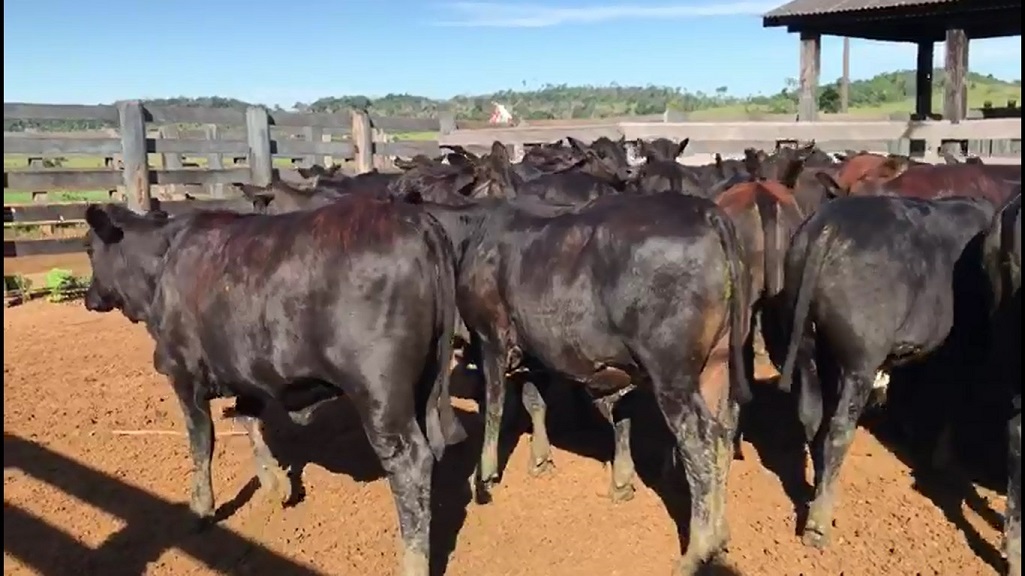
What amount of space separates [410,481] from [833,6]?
46.4ft

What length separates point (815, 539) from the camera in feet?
16.5

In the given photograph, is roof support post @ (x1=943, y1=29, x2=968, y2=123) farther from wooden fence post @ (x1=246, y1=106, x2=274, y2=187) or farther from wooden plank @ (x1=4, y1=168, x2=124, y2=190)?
wooden plank @ (x1=4, y1=168, x2=124, y2=190)

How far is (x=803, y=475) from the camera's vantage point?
596 centimetres

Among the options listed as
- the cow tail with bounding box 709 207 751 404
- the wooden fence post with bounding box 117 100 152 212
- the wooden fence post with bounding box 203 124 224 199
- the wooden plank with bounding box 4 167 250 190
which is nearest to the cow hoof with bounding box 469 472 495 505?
the cow tail with bounding box 709 207 751 404

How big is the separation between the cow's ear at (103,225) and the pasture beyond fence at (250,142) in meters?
4.81

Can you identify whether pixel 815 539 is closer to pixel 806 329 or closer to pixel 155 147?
pixel 806 329

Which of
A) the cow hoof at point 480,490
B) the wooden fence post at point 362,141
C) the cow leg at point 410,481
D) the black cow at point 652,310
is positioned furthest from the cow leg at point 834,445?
the wooden fence post at point 362,141

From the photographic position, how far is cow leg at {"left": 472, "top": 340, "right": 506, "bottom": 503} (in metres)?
5.77

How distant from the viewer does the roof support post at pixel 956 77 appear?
14.2 meters

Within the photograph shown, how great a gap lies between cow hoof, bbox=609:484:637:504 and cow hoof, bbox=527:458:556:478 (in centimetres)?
55

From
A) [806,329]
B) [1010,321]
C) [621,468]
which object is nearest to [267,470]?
[621,468]

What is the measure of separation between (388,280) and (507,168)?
3.81 metres

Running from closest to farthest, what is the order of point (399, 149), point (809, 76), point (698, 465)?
point (698, 465), point (399, 149), point (809, 76)

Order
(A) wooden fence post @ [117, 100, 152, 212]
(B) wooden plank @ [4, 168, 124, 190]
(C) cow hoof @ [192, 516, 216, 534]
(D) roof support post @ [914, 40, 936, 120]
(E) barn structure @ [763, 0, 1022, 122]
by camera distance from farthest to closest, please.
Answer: (D) roof support post @ [914, 40, 936, 120] < (E) barn structure @ [763, 0, 1022, 122] < (A) wooden fence post @ [117, 100, 152, 212] < (B) wooden plank @ [4, 168, 124, 190] < (C) cow hoof @ [192, 516, 216, 534]
